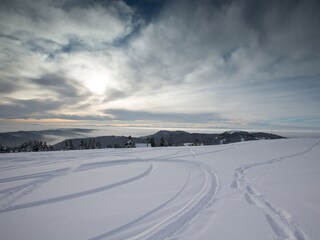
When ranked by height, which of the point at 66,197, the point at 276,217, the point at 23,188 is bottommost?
the point at 276,217

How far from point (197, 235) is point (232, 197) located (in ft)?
9.18


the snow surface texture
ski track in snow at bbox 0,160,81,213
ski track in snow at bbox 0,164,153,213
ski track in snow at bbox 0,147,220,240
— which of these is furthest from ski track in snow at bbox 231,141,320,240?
ski track in snow at bbox 0,160,81,213

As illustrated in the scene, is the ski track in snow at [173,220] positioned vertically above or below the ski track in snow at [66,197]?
below

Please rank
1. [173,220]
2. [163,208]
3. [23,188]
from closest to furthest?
[173,220], [163,208], [23,188]

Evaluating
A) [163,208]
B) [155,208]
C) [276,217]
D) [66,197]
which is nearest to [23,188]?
[66,197]

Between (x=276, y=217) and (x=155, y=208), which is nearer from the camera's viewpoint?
(x=276, y=217)

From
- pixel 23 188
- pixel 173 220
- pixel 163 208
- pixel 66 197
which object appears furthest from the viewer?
pixel 23 188

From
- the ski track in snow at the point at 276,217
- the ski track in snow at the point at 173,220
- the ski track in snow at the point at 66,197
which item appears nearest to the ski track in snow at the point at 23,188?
the ski track in snow at the point at 66,197

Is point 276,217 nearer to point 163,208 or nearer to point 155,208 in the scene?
point 163,208

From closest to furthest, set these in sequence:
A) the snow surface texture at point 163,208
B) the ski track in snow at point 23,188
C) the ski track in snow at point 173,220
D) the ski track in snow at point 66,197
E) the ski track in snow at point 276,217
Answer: the ski track in snow at point 276,217, the ski track in snow at point 173,220, the snow surface texture at point 163,208, the ski track in snow at point 66,197, the ski track in snow at point 23,188

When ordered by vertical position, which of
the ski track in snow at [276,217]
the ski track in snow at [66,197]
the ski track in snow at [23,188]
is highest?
the ski track in snow at [23,188]

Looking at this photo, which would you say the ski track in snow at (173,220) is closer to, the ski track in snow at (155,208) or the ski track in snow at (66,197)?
the ski track in snow at (155,208)

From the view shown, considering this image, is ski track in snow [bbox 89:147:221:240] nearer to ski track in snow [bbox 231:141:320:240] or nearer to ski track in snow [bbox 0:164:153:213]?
ski track in snow [bbox 231:141:320:240]

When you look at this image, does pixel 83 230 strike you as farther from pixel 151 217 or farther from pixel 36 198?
pixel 36 198
